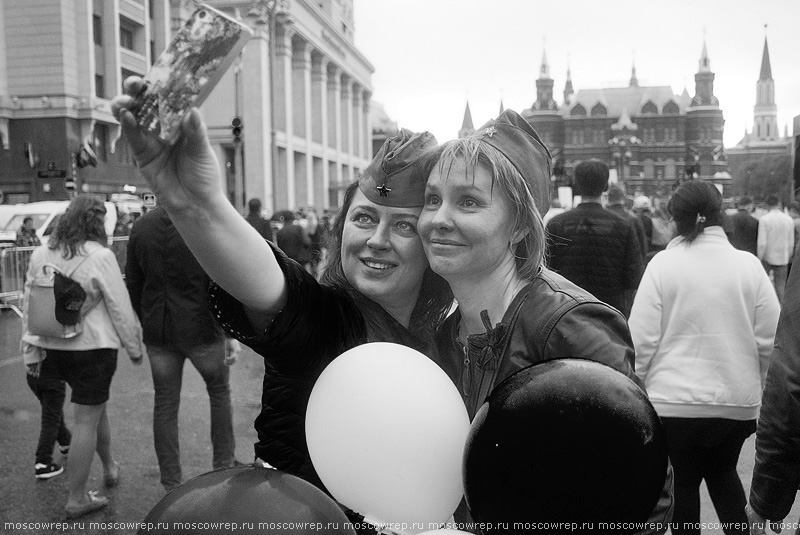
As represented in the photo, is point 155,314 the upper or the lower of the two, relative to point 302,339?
lower

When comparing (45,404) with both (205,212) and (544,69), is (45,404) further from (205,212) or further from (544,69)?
(544,69)

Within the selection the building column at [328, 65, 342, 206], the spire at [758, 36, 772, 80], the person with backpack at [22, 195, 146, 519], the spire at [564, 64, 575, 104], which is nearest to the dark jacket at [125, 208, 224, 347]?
the person with backpack at [22, 195, 146, 519]

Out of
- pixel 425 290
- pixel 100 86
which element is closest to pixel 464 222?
A: pixel 425 290

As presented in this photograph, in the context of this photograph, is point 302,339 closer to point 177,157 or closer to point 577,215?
point 177,157

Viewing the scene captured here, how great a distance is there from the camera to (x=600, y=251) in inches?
209

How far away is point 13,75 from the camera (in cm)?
3375

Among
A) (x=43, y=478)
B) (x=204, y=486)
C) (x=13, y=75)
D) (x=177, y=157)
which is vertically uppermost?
(x=13, y=75)

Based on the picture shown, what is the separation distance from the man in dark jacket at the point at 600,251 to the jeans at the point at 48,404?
11.4 feet

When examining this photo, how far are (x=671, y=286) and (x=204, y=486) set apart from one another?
2684 mm

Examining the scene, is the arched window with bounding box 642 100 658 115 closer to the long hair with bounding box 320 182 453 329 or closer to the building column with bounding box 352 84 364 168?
the building column with bounding box 352 84 364 168

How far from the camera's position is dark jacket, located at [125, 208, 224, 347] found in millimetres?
4453

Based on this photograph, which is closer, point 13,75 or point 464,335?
point 464,335

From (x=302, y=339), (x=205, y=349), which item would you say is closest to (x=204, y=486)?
(x=302, y=339)

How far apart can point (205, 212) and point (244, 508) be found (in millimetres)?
550
